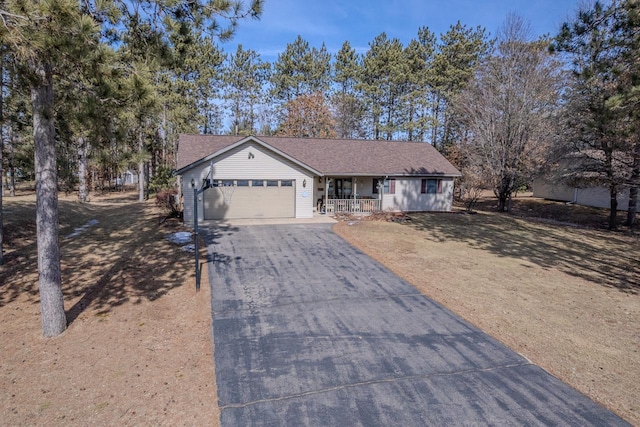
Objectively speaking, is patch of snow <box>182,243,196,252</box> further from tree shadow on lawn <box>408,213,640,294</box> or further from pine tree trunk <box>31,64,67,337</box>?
Result: tree shadow on lawn <box>408,213,640,294</box>

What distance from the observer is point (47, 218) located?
6465 millimetres

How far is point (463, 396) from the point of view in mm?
4980

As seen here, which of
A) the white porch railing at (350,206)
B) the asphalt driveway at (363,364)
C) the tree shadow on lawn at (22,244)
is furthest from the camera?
the white porch railing at (350,206)

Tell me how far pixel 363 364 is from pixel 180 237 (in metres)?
10.9

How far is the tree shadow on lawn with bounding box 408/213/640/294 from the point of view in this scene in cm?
1122

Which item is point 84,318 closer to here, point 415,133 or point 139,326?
point 139,326

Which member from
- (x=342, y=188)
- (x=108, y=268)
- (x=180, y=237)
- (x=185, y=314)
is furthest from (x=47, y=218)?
(x=342, y=188)

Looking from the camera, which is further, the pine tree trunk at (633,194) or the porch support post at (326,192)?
the porch support post at (326,192)

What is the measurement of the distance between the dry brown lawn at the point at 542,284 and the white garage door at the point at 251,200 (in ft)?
11.6

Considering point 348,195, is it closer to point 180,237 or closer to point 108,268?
point 180,237

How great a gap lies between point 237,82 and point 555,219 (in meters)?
31.9

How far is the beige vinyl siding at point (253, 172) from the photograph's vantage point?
1759 centimetres

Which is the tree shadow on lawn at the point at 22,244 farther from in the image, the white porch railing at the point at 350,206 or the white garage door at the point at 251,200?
the white porch railing at the point at 350,206

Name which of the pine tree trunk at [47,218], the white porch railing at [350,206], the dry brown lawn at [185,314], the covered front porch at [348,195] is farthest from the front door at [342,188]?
the pine tree trunk at [47,218]
